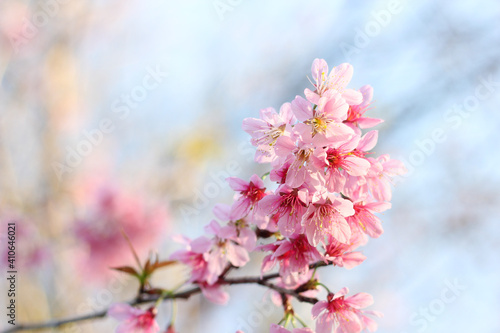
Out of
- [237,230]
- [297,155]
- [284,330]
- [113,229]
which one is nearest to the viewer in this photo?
[297,155]

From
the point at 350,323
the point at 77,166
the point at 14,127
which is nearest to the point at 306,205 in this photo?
the point at 350,323

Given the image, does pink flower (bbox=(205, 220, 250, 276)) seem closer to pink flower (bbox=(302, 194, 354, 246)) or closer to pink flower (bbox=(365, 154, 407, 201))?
pink flower (bbox=(302, 194, 354, 246))

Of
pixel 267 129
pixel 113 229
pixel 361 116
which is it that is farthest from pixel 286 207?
pixel 113 229

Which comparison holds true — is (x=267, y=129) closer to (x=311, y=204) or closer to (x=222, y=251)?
(x=311, y=204)

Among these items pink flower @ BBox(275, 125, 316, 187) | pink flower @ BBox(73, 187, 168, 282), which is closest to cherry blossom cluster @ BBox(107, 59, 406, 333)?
pink flower @ BBox(275, 125, 316, 187)

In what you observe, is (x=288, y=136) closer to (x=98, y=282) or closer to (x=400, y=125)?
(x=98, y=282)

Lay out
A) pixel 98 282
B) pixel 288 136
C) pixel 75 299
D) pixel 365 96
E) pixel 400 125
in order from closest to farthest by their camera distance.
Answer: pixel 288 136
pixel 365 96
pixel 98 282
pixel 75 299
pixel 400 125
